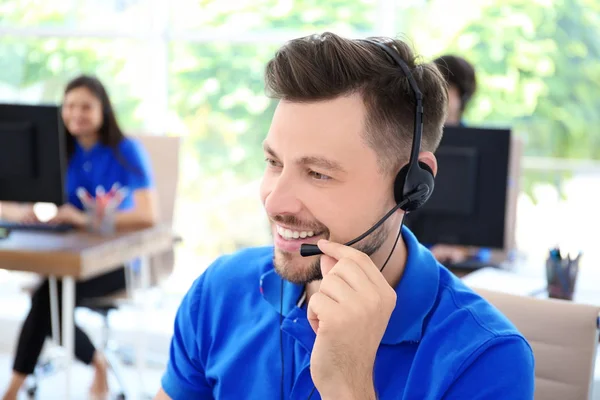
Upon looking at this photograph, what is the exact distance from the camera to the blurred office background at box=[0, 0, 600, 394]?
12.7 ft

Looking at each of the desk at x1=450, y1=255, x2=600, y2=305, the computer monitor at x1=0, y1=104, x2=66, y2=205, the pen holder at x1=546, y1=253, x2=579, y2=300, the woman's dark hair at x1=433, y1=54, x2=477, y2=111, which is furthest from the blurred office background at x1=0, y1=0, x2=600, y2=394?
the pen holder at x1=546, y1=253, x2=579, y2=300

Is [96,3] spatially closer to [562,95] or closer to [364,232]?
[562,95]

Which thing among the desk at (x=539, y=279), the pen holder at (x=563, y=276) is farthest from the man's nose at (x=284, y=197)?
the pen holder at (x=563, y=276)

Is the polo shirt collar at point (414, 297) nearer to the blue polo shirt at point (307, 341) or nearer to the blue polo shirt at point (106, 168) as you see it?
the blue polo shirt at point (307, 341)

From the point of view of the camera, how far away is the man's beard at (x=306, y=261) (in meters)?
1.18

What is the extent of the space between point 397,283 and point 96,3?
11.2 ft

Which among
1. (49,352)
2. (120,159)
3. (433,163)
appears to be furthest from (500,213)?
(49,352)

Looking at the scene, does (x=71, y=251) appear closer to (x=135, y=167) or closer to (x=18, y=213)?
(x=18, y=213)

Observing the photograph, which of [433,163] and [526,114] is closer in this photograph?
[433,163]

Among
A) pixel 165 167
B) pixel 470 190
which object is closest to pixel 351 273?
pixel 470 190

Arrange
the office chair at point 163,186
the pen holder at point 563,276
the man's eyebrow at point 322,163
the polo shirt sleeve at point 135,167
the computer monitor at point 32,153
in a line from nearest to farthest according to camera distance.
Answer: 1. the man's eyebrow at point 322,163
2. the pen holder at point 563,276
3. the computer monitor at point 32,153
4. the polo shirt sleeve at point 135,167
5. the office chair at point 163,186

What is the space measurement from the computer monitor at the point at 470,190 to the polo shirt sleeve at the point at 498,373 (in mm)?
1243

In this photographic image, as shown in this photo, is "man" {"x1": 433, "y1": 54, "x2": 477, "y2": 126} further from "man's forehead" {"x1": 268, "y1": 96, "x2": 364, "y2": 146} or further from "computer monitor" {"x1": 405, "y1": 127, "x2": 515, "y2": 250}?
"man's forehead" {"x1": 268, "y1": 96, "x2": 364, "y2": 146}

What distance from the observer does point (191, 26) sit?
4148 mm
